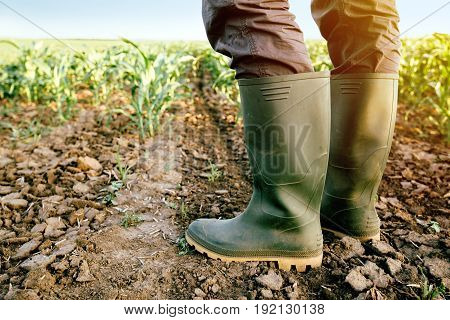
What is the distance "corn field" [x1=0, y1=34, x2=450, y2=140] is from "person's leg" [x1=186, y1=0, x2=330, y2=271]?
1.40m

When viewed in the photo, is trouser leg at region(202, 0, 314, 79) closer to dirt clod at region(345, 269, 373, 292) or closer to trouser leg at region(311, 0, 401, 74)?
trouser leg at region(311, 0, 401, 74)

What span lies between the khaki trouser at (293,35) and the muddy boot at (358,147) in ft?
0.17

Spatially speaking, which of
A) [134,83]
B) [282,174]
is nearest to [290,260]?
[282,174]

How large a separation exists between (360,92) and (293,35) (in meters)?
0.33

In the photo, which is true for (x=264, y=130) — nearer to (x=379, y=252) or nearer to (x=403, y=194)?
(x=379, y=252)

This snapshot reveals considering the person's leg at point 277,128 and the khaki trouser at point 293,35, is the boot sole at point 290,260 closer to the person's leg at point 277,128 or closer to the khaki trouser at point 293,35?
the person's leg at point 277,128

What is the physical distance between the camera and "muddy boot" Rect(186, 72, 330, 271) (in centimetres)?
107

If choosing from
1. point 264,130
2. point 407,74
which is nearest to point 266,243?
point 264,130

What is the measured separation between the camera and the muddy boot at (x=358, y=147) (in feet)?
4.09

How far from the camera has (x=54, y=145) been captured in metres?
2.39

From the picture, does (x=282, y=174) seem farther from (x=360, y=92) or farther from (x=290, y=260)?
(x=360, y=92)

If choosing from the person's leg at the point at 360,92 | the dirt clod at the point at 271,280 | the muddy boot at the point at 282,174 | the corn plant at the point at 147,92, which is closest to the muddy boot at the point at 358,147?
the person's leg at the point at 360,92

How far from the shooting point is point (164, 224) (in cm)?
150
